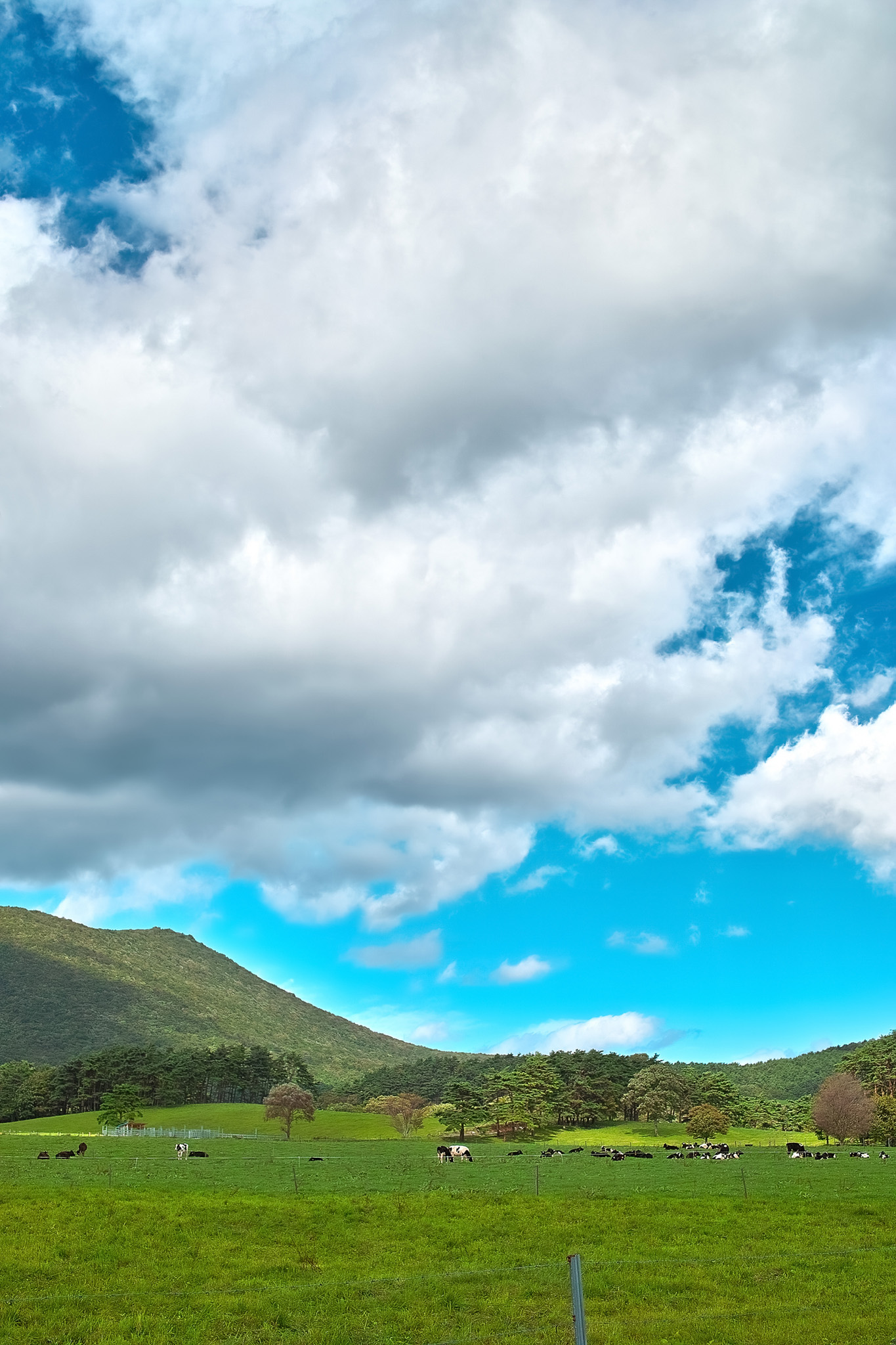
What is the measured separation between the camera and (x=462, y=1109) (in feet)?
368

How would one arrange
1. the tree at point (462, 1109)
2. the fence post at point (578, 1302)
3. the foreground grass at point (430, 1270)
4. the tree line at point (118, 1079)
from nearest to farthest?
the fence post at point (578, 1302) < the foreground grass at point (430, 1270) < the tree at point (462, 1109) < the tree line at point (118, 1079)

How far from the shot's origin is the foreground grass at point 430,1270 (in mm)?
18125

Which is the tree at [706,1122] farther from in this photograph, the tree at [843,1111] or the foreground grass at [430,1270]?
the foreground grass at [430,1270]

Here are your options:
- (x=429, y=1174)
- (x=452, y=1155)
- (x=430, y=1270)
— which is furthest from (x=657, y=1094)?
(x=430, y=1270)

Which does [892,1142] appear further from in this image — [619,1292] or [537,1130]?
[619,1292]

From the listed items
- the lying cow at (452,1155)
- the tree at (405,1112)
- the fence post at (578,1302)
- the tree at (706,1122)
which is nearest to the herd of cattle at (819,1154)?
the tree at (706,1122)

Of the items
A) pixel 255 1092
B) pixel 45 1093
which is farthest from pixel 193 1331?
pixel 255 1092

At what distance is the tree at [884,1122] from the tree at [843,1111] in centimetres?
86

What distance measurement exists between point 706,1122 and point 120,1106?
7795 cm

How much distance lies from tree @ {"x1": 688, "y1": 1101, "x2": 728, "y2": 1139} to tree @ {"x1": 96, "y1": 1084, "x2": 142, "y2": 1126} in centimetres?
7314

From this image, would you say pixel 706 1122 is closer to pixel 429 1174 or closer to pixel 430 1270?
pixel 429 1174

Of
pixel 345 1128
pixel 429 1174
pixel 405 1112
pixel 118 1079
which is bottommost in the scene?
pixel 345 1128

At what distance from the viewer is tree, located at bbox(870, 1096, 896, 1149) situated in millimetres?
97812

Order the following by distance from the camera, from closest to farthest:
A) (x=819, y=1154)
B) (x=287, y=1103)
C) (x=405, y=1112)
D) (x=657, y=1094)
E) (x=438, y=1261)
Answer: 1. (x=438, y=1261)
2. (x=819, y=1154)
3. (x=287, y=1103)
4. (x=405, y=1112)
5. (x=657, y=1094)
